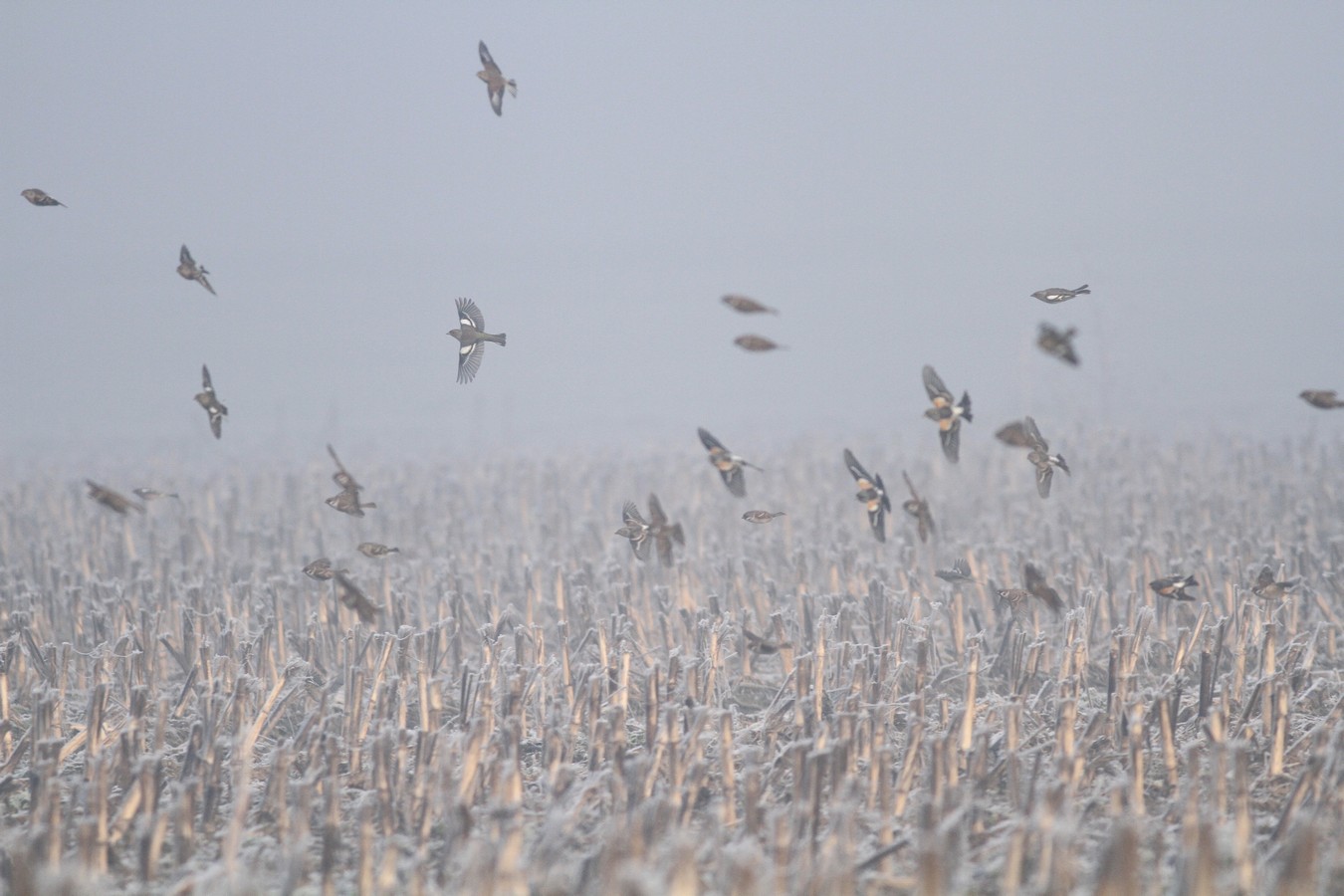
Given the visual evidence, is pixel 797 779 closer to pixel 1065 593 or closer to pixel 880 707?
pixel 880 707

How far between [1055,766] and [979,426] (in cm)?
2790

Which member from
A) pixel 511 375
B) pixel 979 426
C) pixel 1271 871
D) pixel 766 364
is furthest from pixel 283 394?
pixel 1271 871

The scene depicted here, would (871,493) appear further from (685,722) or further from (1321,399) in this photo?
(1321,399)

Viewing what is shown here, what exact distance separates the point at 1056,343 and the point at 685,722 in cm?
295

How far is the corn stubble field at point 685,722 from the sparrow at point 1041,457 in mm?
994

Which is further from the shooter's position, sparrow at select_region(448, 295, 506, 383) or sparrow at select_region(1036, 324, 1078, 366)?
sparrow at select_region(448, 295, 506, 383)

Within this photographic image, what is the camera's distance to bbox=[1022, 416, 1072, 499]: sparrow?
6418 mm

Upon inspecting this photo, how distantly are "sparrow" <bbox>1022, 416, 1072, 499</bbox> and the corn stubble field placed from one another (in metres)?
0.99

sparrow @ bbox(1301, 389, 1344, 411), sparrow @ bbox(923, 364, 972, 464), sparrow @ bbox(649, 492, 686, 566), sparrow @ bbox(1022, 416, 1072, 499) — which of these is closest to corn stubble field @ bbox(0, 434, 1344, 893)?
sparrow @ bbox(649, 492, 686, 566)

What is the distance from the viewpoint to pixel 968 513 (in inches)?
549

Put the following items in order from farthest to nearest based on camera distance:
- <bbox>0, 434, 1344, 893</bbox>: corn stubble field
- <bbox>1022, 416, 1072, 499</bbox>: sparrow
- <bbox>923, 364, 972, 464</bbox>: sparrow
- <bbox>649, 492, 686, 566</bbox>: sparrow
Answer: <bbox>649, 492, 686, 566</bbox>: sparrow → <bbox>1022, 416, 1072, 499</bbox>: sparrow → <bbox>923, 364, 972, 464</bbox>: sparrow → <bbox>0, 434, 1344, 893</bbox>: corn stubble field

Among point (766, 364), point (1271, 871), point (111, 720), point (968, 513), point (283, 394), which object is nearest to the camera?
point (1271, 871)

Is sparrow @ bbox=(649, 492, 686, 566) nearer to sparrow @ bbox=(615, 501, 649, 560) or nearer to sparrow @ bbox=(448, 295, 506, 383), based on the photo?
sparrow @ bbox=(615, 501, 649, 560)

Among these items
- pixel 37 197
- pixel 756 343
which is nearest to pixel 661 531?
pixel 756 343
